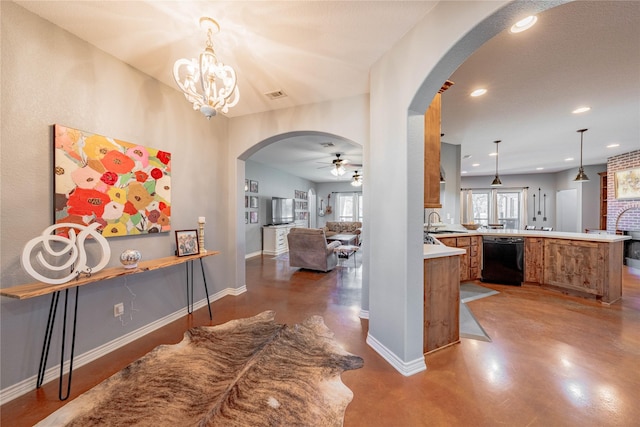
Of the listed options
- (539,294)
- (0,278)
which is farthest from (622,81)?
(0,278)

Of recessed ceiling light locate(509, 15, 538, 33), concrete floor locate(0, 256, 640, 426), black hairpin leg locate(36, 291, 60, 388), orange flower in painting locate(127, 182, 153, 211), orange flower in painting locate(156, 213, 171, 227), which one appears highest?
recessed ceiling light locate(509, 15, 538, 33)

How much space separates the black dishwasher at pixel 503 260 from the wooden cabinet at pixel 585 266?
346 millimetres

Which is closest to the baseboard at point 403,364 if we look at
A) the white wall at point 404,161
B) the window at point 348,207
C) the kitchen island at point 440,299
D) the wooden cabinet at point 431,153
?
the white wall at point 404,161

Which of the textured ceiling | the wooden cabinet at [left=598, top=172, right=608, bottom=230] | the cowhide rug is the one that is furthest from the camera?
the wooden cabinet at [left=598, top=172, right=608, bottom=230]

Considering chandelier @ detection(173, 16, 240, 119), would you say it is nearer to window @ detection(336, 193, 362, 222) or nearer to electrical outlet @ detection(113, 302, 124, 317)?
electrical outlet @ detection(113, 302, 124, 317)

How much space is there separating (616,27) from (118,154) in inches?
177

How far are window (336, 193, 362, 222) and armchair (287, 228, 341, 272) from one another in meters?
5.89

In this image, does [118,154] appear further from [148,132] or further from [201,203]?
[201,203]

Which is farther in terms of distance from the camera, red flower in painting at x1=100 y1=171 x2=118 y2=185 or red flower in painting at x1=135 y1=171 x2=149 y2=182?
red flower in painting at x1=135 y1=171 x2=149 y2=182

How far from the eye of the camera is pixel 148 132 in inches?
102

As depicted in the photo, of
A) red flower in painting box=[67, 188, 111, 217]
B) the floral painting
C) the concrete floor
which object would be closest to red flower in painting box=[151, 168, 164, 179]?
the floral painting

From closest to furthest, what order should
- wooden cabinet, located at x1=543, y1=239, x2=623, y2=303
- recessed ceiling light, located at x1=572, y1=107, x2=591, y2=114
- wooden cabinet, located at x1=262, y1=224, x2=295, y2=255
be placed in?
wooden cabinet, located at x1=543, y1=239, x2=623, y2=303
recessed ceiling light, located at x1=572, y1=107, x2=591, y2=114
wooden cabinet, located at x1=262, y1=224, x2=295, y2=255

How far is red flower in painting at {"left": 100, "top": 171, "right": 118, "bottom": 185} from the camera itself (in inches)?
85.3

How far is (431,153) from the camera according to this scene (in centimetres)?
227
